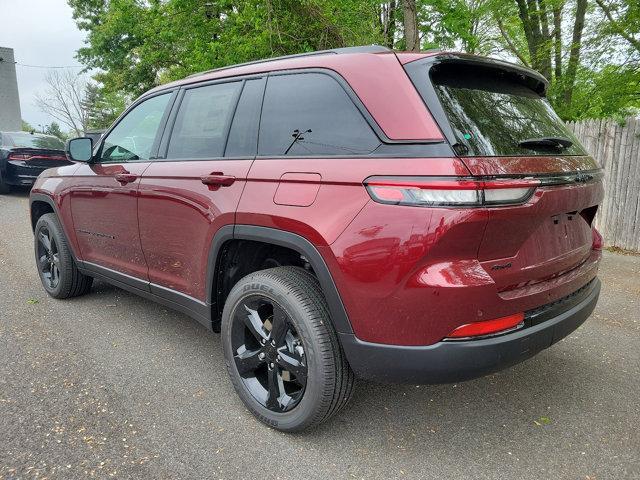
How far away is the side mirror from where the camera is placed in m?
3.76

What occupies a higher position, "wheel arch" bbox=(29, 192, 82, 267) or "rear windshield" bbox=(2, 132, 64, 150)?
"rear windshield" bbox=(2, 132, 64, 150)

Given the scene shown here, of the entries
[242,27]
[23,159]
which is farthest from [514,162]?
[23,159]

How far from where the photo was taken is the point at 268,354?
2.46m

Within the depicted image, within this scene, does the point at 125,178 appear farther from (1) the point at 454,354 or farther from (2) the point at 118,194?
(1) the point at 454,354

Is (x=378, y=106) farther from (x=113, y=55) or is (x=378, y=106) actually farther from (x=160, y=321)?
(x=113, y=55)

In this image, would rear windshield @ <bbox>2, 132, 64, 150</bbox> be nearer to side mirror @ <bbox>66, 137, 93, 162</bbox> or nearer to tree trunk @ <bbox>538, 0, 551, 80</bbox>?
side mirror @ <bbox>66, 137, 93, 162</bbox>

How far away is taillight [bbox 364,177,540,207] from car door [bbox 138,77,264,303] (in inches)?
35.5

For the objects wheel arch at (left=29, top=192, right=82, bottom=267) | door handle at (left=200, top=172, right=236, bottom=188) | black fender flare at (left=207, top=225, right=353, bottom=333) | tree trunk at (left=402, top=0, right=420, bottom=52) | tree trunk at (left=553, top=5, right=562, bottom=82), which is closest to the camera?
black fender flare at (left=207, top=225, right=353, bottom=333)

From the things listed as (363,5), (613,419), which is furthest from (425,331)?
(363,5)

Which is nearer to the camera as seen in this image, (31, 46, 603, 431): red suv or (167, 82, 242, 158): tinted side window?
(31, 46, 603, 431): red suv

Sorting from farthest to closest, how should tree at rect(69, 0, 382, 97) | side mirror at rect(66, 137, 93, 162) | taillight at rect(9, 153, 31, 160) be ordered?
1. taillight at rect(9, 153, 31, 160)
2. tree at rect(69, 0, 382, 97)
3. side mirror at rect(66, 137, 93, 162)

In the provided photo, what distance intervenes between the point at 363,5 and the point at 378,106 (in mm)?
9986

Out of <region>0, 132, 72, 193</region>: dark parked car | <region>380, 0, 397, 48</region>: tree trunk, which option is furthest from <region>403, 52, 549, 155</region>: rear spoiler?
<region>380, 0, 397, 48</region>: tree trunk

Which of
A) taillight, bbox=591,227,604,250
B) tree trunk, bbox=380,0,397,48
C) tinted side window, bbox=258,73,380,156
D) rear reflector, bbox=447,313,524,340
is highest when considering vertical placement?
tree trunk, bbox=380,0,397,48
